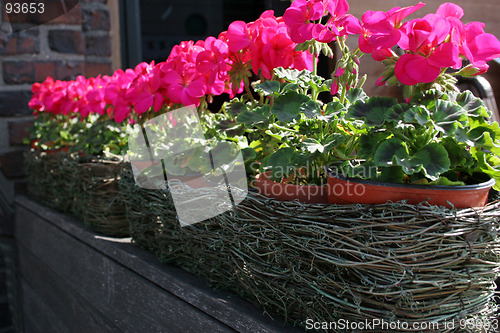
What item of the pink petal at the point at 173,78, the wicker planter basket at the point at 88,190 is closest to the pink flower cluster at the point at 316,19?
the pink petal at the point at 173,78

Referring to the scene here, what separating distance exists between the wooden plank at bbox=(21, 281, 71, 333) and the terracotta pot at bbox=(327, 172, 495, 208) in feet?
4.01

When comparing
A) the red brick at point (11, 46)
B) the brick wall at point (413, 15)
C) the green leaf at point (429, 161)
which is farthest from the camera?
the red brick at point (11, 46)

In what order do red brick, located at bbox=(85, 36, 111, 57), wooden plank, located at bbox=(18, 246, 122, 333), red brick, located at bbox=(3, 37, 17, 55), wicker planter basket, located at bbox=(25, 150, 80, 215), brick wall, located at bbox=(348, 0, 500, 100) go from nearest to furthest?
1. wooden plank, located at bbox=(18, 246, 122, 333)
2. wicker planter basket, located at bbox=(25, 150, 80, 215)
3. brick wall, located at bbox=(348, 0, 500, 100)
4. red brick, located at bbox=(3, 37, 17, 55)
5. red brick, located at bbox=(85, 36, 111, 57)

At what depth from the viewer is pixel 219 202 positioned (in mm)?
822

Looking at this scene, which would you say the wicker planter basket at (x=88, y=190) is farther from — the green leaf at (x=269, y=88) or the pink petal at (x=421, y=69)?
the pink petal at (x=421, y=69)

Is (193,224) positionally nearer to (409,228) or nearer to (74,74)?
(409,228)

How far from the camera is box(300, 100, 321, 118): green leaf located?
722 millimetres

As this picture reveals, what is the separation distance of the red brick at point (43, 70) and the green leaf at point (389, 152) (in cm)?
180

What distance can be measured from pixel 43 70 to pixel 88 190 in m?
0.92

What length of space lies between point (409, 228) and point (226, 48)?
50 centimetres

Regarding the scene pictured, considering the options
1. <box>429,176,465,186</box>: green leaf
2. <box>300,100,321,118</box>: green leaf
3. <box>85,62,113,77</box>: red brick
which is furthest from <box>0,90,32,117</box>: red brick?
<box>429,176,465,186</box>: green leaf

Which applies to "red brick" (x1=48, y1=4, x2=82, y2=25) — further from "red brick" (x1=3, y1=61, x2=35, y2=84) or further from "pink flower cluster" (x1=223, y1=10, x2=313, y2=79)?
"pink flower cluster" (x1=223, y1=10, x2=313, y2=79)

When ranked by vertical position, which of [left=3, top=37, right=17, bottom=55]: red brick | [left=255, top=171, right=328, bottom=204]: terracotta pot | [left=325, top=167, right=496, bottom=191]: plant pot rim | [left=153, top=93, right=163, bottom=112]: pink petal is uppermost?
[left=3, top=37, right=17, bottom=55]: red brick

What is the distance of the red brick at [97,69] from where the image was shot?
2176mm
